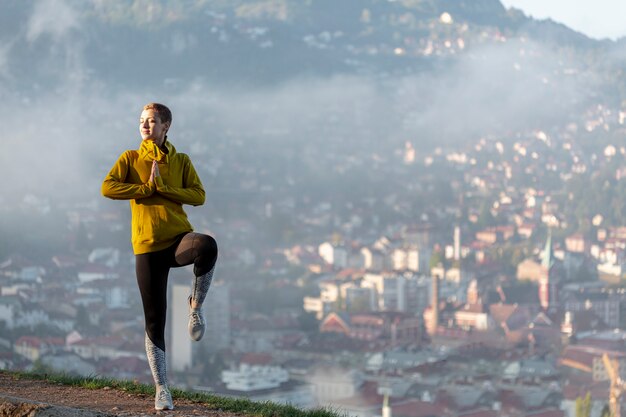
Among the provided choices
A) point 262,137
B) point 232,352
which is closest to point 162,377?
point 232,352

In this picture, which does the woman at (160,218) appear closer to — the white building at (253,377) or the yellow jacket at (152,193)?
the yellow jacket at (152,193)

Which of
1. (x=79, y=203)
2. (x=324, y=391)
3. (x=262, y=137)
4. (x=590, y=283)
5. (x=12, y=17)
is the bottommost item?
(x=324, y=391)

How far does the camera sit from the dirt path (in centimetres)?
341

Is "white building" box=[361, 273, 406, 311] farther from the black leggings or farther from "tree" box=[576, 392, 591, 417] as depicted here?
the black leggings

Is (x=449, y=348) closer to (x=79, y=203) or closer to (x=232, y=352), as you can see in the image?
(x=232, y=352)

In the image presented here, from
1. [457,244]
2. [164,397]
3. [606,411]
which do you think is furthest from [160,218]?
[457,244]

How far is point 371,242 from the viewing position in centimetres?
5694

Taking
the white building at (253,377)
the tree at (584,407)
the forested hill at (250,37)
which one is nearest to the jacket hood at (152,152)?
the tree at (584,407)

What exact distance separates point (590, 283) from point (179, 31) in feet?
156

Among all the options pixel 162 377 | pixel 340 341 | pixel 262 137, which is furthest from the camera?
pixel 262 137

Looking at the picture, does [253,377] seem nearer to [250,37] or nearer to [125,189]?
[125,189]

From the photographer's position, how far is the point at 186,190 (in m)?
3.38

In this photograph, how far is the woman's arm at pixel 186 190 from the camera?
10.9ft

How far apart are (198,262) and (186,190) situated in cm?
18
